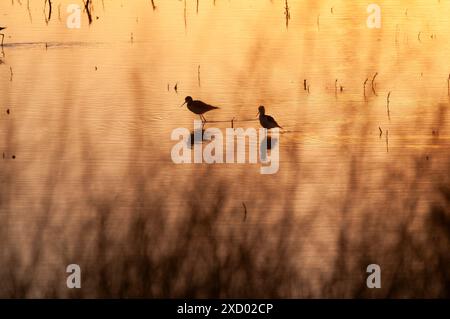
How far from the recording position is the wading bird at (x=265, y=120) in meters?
3.63

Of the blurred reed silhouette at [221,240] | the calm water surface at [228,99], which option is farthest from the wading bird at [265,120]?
the blurred reed silhouette at [221,240]

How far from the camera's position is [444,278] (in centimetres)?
365

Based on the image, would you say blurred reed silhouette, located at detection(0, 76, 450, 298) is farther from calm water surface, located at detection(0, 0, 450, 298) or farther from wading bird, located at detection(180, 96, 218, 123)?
wading bird, located at detection(180, 96, 218, 123)

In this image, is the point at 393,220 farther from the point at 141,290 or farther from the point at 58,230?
the point at 58,230

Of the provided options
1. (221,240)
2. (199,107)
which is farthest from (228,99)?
(221,240)

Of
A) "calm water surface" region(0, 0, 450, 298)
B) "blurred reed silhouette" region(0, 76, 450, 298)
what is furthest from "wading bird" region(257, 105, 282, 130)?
"blurred reed silhouette" region(0, 76, 450, 298)

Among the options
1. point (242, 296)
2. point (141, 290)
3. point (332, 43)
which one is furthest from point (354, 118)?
point (141, 290)

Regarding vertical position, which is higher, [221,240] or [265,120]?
[265,120]

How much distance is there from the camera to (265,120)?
363 cm

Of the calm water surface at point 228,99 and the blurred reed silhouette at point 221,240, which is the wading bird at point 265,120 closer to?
the calm water surface at point 228,99

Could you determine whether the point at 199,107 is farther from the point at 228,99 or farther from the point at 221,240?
the point at 221,240

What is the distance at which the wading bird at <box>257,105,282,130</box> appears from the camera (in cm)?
363

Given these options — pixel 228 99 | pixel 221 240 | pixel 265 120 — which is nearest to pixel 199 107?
pixel 228 99
